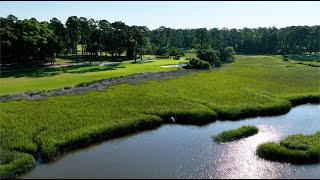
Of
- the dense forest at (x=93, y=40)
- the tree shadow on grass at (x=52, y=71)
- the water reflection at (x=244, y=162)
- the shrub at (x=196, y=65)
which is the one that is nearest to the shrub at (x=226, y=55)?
the dense forest at (x=93, y=40)

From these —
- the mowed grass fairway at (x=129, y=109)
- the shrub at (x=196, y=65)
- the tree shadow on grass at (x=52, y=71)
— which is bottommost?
the mowed grass fairway at (x=129, y=109)

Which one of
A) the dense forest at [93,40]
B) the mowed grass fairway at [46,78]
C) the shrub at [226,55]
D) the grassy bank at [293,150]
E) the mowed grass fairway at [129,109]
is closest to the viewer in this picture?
the grassy bank at [293,150]

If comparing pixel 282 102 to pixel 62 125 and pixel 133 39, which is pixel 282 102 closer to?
pixel 62 125

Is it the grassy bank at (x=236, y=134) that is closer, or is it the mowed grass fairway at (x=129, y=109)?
the mowed grass fairway at (x=129, y=109)

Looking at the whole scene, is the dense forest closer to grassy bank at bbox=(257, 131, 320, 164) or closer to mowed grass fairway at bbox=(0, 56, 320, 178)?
mowed grass fairway at bbox=(0, 56, 320, 178)

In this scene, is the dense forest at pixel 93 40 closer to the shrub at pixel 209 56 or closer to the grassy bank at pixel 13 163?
the shrub at pixel 209 56

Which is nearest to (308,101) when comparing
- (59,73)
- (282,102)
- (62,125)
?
(282,102)
